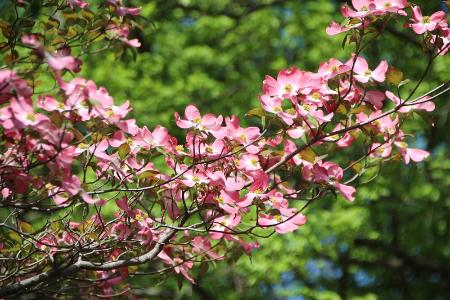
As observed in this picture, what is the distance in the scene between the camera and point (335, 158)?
17.1 feet

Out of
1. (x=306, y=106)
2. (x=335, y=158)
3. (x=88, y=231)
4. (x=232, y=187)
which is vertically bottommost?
(x=335, y=158)

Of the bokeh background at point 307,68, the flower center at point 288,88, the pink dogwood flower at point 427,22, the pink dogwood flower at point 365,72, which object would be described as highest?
the pink dogwood flower at point 427,22

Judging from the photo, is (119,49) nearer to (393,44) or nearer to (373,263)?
(393,44)

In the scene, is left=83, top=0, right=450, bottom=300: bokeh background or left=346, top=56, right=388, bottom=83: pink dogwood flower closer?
left=346, top=56, right=388, bottom=83: pink dogwood flower

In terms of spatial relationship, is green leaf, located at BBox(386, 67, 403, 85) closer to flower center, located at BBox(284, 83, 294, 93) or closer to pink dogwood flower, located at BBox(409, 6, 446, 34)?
pink dogwood flower, located at BBox(409, 6, 446, 34)

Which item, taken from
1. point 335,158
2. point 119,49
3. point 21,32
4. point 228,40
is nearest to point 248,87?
point 228,40

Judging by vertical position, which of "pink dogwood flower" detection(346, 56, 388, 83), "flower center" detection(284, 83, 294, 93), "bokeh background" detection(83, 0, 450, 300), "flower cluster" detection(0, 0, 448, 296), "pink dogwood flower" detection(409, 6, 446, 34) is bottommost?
"bokeh background" detection(83, 0, 450, 300)

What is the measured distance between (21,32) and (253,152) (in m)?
0.68

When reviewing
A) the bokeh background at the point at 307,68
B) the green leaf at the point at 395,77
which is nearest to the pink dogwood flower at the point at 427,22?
the green leaf at the point at 395,77

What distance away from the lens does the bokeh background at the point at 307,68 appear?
16.9 feet

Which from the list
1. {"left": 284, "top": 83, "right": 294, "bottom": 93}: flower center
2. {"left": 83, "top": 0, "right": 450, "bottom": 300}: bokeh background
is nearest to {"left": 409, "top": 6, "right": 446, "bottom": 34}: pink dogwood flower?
{"left": 284, "top": 83, "right": 294, "bottom": 93}: flower center

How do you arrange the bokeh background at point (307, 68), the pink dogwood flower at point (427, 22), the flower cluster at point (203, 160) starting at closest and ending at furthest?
the flower cluster at point (203, 160) → the pink dogwood flower at point (427, 22) → the bokeh background at point (307, 68)

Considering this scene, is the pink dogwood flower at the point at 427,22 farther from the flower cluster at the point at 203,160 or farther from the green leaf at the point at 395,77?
the green leaf at the point at 395,77

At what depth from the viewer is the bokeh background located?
5145 millimetres
